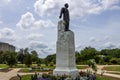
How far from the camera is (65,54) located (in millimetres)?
18859

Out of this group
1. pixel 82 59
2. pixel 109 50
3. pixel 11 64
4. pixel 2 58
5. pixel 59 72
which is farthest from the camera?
pixel 109 50

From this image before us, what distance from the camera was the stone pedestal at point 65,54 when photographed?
18.7m

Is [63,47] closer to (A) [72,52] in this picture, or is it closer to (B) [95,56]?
(A) [72,52]

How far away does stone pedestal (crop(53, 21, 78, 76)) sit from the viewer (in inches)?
738

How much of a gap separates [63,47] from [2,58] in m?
62.1

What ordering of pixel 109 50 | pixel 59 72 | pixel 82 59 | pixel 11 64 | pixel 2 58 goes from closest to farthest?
pixel 59 72 → pixel 11 64 → pixel 82 59 → pixel 2 58 → pixel 109 50

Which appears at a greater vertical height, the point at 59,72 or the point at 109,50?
the point at 109,50

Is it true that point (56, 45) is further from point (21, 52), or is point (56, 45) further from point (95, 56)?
point (21, 52)

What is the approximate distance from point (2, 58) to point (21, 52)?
732cm

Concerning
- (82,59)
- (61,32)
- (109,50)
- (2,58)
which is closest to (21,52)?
(2,58)

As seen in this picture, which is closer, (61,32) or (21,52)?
(61,32)

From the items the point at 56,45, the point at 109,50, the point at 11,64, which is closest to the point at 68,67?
the point at 56,45

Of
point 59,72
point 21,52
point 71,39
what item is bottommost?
point 59,72

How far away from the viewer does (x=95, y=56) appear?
2714 inches
